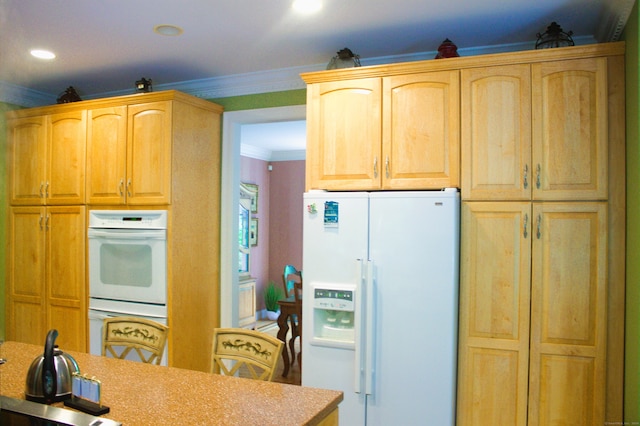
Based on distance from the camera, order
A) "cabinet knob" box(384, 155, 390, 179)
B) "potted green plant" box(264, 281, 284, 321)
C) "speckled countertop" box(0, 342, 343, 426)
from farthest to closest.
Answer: "potted green plant" box(264, 281, 284, 321) < "cabinet knob" box(384, 155, 390, 179) < "speckled countertop" box(0, 342, 343, 426)

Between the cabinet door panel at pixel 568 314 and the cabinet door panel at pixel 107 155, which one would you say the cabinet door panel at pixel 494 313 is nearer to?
the cabinet door panel at pixel 568 314

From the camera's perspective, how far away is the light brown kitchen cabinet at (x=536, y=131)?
2285mm

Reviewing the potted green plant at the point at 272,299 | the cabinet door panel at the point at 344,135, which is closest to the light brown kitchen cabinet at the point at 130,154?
the cabinet door panel at the point at 344,135

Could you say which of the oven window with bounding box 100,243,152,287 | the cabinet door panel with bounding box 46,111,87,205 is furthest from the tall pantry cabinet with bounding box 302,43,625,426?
the cabinet door panel with bounding box 46,111,87,205

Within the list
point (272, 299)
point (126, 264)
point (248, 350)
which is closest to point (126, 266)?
point (126, 264)

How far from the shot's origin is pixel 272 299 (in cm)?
692

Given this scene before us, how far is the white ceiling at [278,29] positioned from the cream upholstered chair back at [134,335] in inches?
51.8

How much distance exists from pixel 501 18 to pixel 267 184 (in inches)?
203

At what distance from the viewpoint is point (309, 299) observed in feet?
8.63

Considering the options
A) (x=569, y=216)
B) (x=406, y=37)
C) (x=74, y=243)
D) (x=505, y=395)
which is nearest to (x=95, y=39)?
(x=74, y=243)

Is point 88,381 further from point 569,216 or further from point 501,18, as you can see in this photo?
point 501,18

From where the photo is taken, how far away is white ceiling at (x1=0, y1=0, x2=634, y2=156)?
2336 millimetres

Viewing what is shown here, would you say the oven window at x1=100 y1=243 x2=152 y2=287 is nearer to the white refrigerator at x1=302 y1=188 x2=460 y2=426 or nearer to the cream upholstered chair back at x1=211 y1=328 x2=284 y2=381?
the white refrigerator at x1=302 y1=188 x2=460 y2=426

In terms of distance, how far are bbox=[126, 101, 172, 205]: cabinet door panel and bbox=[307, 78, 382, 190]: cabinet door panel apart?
1009mm
